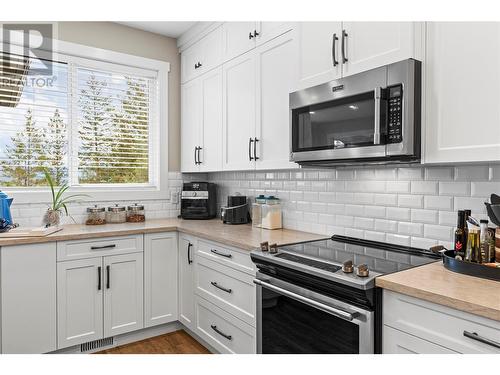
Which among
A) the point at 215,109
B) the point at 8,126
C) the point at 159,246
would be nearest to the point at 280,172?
the point at 215,109

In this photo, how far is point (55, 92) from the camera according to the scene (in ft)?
9.86

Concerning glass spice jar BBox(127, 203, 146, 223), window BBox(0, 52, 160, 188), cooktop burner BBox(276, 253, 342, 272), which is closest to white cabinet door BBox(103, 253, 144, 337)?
glass spice jar BBox(127, 203, 146, 223)

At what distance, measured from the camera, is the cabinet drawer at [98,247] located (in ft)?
7.97

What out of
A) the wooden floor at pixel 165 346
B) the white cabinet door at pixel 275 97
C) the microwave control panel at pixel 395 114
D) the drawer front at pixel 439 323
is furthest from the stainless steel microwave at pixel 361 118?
the wooden floor at pixel 165 346

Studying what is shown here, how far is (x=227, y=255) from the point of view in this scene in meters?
2.27

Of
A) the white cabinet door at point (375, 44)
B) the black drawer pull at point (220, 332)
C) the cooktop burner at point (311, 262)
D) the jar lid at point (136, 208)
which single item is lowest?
the black drawer pull at point (220, 332)

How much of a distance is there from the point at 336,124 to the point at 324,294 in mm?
845

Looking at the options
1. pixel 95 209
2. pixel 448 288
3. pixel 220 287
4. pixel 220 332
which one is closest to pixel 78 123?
pixel 95 209

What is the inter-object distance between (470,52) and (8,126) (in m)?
3.06

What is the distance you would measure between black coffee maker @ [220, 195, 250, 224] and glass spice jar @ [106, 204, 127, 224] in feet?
2.95

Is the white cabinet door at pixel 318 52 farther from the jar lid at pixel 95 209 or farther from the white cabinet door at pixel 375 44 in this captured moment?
the jar lid at pixel 95 209

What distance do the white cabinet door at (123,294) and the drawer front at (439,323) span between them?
6.28 ft

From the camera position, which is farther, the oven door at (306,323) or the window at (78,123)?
the window at (78,123)
